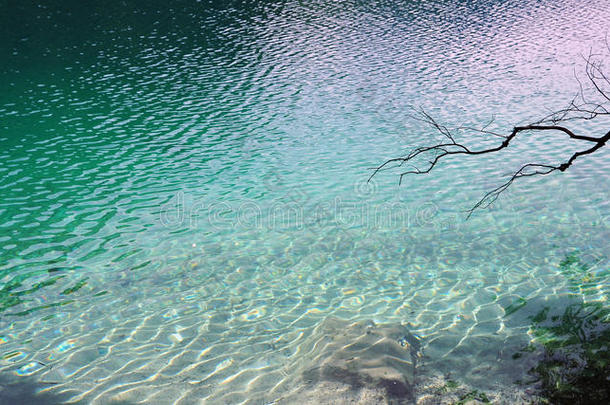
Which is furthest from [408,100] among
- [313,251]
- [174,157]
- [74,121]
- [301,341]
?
[301,341]

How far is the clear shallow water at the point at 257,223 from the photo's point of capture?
965 cm

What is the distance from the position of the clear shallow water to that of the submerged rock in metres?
0.47

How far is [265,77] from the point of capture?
104 feet

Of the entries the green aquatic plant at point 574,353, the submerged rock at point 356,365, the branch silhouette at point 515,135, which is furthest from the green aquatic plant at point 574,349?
the branch silhouette at point 515,135

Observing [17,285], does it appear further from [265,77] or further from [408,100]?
[265,77]

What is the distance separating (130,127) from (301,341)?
1735cm

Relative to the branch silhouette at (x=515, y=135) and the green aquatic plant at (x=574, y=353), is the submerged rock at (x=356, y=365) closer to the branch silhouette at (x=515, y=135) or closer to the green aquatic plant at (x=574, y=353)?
the green aquatic plant at (x=574, y=353)

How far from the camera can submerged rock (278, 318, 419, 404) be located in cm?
759

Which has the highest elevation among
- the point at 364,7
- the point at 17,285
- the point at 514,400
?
the point at 364,7

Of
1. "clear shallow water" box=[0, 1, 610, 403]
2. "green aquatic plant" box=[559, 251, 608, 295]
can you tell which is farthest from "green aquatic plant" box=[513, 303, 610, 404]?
"green aquatic plant" box=[559, 251, 608, 295]

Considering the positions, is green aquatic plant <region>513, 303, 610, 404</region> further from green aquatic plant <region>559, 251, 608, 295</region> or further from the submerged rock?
the submerged rock

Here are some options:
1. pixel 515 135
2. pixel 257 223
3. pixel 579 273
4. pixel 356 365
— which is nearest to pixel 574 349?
pixel 356 365

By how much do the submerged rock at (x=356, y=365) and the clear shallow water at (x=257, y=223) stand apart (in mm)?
472

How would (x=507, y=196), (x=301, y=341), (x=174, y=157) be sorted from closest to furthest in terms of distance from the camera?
1. (x=301, y=341)
2. (x=507, y=196)
3. (x=174, y=157)
